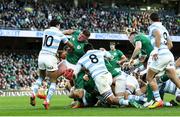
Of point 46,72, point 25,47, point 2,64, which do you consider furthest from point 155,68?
point 25,47

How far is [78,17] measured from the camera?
4394 cm

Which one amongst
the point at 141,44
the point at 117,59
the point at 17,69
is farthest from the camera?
the point at 17,69

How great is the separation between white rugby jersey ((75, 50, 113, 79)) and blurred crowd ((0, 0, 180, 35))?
2512 centimetres

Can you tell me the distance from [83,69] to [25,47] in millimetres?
A: 29309

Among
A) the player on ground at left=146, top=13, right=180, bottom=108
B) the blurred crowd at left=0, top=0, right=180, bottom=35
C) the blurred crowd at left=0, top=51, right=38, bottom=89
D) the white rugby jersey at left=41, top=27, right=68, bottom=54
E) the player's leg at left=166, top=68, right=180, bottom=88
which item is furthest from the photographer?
the blurred crowd at left=0, top=0, right=180, bottom=35

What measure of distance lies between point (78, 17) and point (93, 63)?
3050cm

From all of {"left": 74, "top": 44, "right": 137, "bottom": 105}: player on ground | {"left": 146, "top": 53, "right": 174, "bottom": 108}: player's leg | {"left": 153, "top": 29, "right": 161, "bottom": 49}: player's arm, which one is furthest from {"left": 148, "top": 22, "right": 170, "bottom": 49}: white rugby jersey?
{"left": 74, "top": 44, "right": 137, "bottom": 105}: player on ground

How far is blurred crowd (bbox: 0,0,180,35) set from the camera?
39.6m

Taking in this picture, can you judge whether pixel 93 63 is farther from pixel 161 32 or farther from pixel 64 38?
pixel 161 32

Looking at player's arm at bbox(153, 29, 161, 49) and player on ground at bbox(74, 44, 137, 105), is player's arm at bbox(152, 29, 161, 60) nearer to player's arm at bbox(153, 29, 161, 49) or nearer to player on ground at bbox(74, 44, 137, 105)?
player's arm at bbox(153, 29, 161, 49)

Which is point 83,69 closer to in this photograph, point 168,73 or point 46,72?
point 46,72

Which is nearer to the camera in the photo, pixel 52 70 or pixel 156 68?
pixel 156 68

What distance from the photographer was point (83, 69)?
46.0 feet

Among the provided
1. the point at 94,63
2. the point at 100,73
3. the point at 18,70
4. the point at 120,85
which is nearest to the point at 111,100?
the point at 100,73
